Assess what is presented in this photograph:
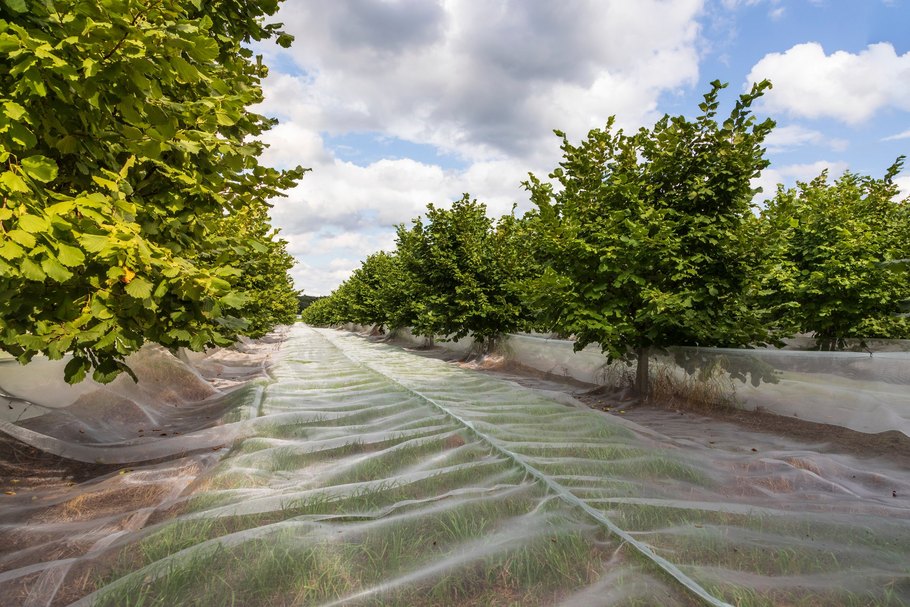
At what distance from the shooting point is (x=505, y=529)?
2.76 meters

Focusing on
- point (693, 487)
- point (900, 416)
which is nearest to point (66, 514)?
point (693, 487)

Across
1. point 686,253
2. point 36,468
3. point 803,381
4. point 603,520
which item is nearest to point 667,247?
point 686,253

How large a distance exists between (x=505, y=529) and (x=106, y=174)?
307 centimetres

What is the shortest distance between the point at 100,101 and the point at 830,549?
4635 mm

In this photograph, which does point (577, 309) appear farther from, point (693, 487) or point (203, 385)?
point (203, 385)

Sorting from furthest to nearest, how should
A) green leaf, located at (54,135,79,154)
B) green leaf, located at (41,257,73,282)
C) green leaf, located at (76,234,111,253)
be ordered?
green leaf, located at (54,135,79,154)
green leaf, located at (76,234,111,253)
green leaf, located at (41,257,73,282)

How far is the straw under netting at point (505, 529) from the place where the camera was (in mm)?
2180

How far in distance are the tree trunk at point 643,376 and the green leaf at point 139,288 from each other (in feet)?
24.6

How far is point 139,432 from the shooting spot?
18.5 ft

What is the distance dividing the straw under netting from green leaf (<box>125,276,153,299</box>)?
1291mm

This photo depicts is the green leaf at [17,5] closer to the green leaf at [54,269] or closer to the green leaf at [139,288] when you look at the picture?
→ the green leaf at [54,269]

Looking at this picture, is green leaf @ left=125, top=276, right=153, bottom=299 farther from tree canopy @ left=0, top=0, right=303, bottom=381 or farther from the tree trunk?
the tree trunk

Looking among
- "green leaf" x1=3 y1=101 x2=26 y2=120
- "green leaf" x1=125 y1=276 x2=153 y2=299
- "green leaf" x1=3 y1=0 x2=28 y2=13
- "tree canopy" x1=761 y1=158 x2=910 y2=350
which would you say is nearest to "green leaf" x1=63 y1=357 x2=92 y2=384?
"green leaf" x1=125 y1=276 x2=153 y2=299

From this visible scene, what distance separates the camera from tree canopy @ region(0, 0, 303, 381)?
79.5 inches
